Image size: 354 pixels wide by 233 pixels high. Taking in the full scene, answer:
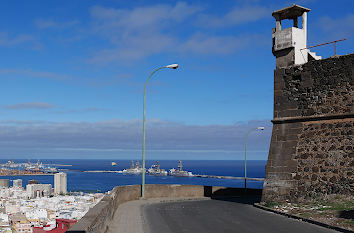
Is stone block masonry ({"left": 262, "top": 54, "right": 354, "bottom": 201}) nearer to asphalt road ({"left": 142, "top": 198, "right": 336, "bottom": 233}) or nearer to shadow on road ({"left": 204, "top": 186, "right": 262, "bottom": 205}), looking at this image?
asphalt road ({"left": 142, "top": 198, "right": 336, "bottom": 233})

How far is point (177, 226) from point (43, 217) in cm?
9702

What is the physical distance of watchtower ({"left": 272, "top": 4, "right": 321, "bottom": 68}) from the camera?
1891 cm

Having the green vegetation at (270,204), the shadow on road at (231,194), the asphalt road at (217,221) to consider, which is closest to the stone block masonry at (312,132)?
the green vegetation at (270,204)

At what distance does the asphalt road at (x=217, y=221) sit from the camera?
12.5 metres

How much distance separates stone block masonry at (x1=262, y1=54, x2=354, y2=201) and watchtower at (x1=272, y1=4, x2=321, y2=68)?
55cm

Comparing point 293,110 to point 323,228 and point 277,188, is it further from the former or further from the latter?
point 323,228

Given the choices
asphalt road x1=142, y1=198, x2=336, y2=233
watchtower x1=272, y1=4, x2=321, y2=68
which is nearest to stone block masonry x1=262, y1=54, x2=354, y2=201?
watchtower x1=272, y1=4, x2=321, y2=68

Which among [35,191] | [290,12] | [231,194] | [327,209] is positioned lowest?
[35,191]

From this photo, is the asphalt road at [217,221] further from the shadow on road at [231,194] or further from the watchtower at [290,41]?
the watchtower at [290,41]

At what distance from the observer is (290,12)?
19.7m

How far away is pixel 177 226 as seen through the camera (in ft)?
43.5

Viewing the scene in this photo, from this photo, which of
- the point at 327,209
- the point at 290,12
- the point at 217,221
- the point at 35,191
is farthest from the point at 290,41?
the point at 35,191

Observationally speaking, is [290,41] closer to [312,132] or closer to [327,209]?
[312,132]

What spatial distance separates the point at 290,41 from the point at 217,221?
9856 mm
